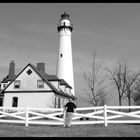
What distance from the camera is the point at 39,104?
114 feet

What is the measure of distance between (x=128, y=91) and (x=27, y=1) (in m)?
38.1

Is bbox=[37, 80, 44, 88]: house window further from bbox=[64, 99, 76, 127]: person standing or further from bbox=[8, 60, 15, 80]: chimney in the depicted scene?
bbox=[64, 99, 76, 127]: person standing

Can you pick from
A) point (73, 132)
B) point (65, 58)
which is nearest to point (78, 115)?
point (73, 132)

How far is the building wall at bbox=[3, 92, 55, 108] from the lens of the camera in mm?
34469

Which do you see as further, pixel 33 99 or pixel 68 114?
pixel 33 99

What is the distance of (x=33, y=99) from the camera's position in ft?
115

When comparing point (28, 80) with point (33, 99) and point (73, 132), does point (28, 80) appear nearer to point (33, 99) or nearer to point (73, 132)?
point (33, 99)

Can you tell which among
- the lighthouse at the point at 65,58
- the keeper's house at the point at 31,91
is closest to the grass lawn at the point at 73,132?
the keeper's house at the point at 31,91

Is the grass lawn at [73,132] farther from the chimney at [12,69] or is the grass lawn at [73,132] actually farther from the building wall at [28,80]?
the chimney at [12,69]

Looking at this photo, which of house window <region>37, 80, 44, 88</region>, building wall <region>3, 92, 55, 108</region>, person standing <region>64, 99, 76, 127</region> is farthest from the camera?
house window <region>37, 80, 44, 88</region>

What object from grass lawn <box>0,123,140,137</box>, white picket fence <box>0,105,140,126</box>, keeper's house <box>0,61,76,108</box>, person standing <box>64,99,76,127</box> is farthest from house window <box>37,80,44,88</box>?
grass lawn <box>0,123,140,137</box>

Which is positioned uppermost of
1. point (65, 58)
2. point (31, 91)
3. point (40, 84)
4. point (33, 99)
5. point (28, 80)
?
point (65, 58)

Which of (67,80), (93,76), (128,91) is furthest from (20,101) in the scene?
(128,91)

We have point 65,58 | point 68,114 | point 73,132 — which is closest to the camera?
point 73,132
